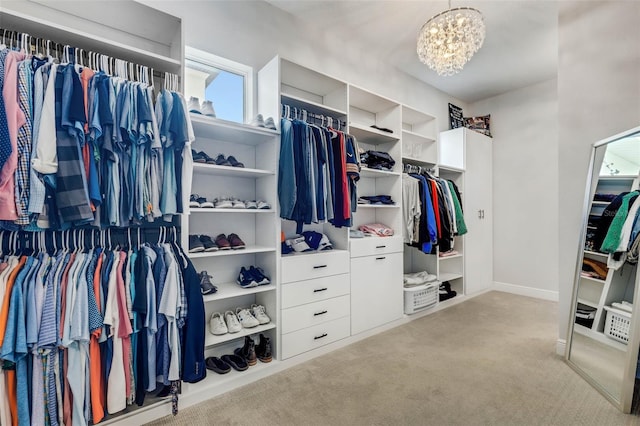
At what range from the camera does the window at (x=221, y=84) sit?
2.34 metres

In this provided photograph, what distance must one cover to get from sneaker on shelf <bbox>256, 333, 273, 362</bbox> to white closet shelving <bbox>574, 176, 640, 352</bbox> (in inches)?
87.4

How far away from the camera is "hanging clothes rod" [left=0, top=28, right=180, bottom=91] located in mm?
1433

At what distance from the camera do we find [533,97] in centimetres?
408

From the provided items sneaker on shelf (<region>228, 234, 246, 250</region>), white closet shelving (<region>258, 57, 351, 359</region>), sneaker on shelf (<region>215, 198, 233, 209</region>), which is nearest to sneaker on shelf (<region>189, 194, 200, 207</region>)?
sneaker on shelf (<region>215, 198, 233, 209</region>)

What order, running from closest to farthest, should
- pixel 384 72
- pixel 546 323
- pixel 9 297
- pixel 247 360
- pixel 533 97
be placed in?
pixel 9 297, pixel 247 360, pixel 546 323, pixel 384 72, pixel 533 97

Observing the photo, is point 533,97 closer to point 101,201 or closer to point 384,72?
point 384,72

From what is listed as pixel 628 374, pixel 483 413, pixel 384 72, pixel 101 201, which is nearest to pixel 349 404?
pixel 483 413

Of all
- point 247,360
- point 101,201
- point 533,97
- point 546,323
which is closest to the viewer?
point 101,201

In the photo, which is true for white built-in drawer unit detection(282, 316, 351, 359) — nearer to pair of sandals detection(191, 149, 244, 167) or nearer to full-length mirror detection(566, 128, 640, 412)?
pair of sandals detection(191, 149, 244, 167)

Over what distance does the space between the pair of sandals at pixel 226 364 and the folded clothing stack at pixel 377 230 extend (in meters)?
1.68

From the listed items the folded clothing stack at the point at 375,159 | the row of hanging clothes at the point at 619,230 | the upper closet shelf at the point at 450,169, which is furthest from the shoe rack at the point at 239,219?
the upper closet shelf at the point at 450,169

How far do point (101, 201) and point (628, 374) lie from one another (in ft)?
9.72

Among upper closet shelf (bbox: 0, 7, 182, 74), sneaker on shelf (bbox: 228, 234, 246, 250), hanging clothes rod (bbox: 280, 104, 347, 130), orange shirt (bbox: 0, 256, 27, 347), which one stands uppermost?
upper closet shelf (bbox: 0, 7, 182, 74)

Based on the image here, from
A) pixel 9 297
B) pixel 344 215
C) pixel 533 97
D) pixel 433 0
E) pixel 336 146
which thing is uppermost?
pixel 433 0
